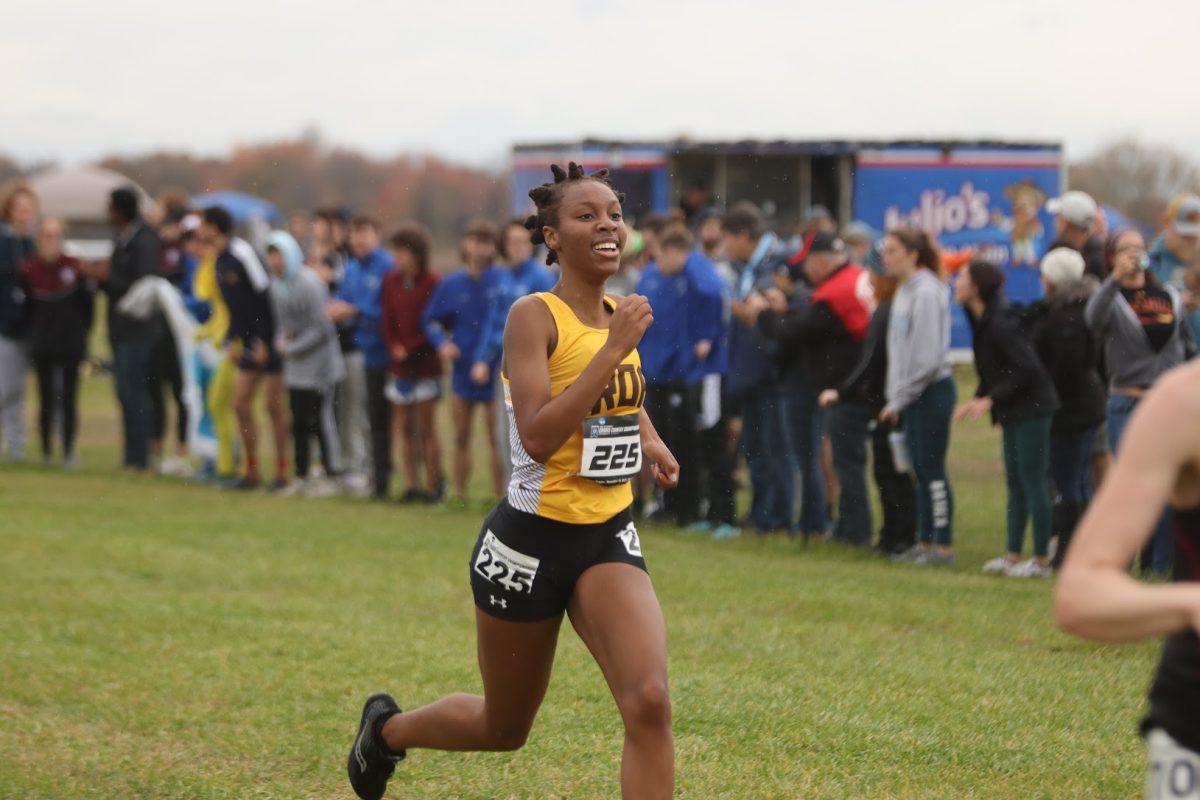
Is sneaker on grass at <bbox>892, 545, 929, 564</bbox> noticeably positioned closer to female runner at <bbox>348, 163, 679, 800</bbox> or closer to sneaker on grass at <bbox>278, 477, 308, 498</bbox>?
female runner at <bbox>348, 163, 679, 800</bbox>

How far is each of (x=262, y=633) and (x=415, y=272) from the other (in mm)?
5526

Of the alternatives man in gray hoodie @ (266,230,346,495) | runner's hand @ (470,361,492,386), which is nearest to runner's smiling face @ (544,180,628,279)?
runner's hand @ (470,361,492,386)

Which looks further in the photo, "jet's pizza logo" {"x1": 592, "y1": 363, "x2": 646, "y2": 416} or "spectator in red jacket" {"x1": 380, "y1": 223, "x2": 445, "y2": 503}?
"spectator in red jacket" {"x1": 380, "y1": 223, "x2": 445, "y2": 503}

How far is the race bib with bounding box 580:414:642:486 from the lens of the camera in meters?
4.62

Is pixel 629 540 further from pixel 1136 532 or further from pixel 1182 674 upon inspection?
pixel 1136 532

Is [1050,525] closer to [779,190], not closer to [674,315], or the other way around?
[674,315]

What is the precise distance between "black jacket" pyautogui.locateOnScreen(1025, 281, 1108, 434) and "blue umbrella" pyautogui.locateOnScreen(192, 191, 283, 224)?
34450 millimetres

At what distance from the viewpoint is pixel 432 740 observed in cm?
518

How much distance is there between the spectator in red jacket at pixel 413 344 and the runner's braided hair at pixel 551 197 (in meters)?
8.48

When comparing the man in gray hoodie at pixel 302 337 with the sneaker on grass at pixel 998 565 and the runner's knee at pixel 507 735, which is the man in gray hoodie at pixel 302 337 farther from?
the runner's knee at pixel 507 735

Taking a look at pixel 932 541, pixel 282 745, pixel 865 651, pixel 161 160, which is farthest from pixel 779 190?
pixel 161 160

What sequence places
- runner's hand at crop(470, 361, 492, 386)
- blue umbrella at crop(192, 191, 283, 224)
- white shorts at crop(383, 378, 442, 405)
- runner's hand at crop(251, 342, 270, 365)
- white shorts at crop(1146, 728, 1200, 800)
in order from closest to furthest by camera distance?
white shorts at crop(1146, 728, 1200, 800)
runner's hand at crop(470, 361, 492, 386)
white shorts at crop(383, 378, 442, 405)
runner's hand at crop(251, 342, 270, 365)
blue umbrella at crop(192, 191, 283, 224)

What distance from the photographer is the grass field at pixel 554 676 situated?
19.3ft

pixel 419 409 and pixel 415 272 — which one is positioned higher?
pixel 415 272
